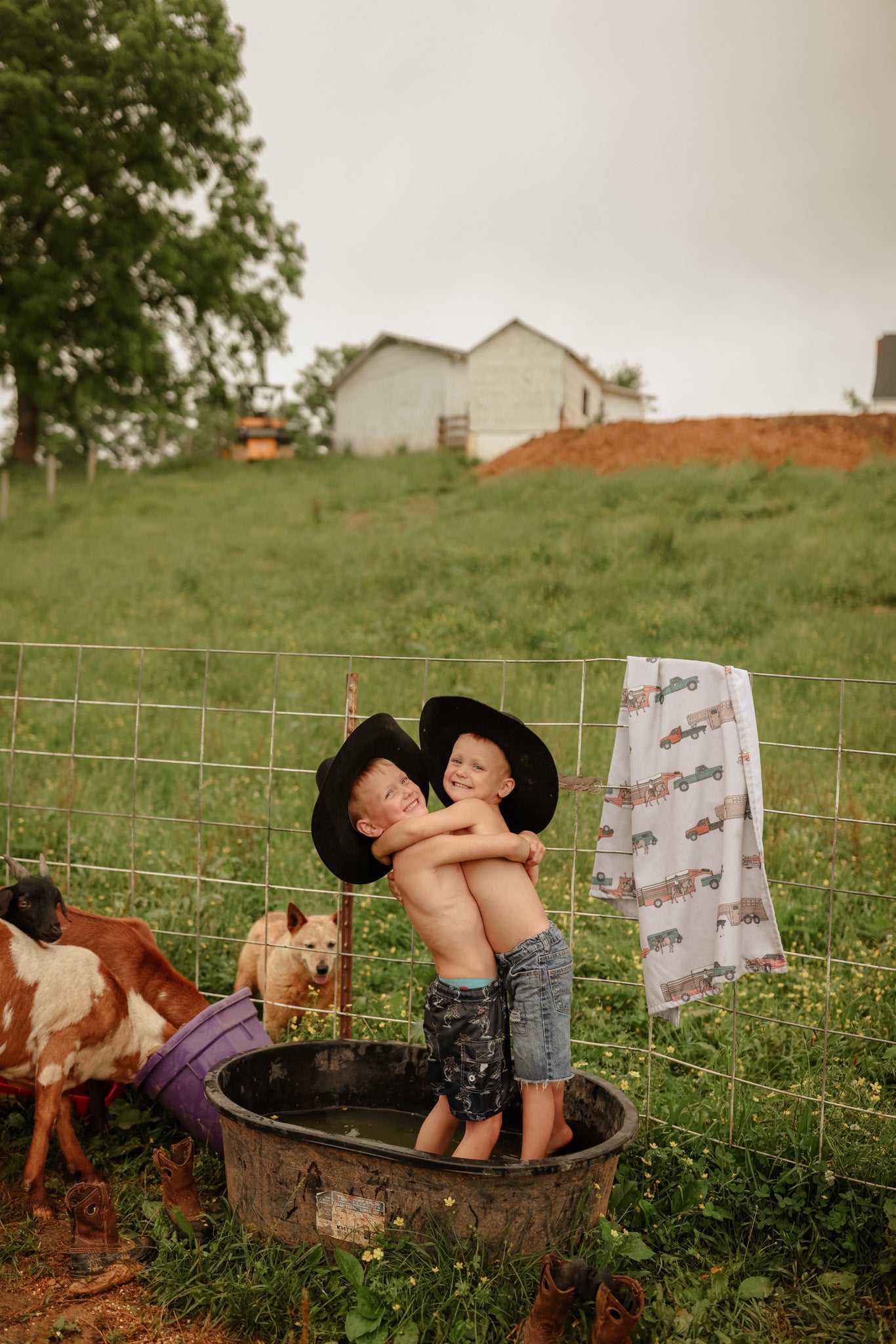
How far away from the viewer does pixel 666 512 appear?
58.3ft

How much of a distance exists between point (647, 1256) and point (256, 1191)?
1.20 meters

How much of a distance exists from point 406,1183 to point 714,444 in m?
22.6

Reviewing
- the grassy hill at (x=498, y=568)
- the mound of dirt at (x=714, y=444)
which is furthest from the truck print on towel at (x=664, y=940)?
the mound of dirt at (x=714, y=444)

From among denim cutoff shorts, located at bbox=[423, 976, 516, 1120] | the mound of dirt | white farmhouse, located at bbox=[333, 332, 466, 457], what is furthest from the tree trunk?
denim cutoff shorts, located at bbox=[423, 976, 516, 1120]

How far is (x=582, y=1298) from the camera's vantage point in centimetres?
272

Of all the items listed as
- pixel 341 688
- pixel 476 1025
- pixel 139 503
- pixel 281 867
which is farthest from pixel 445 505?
pixel 476 1025

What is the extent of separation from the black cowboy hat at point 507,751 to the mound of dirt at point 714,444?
19.5 meters

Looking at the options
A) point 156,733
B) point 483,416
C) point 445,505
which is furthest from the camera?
point 483,416

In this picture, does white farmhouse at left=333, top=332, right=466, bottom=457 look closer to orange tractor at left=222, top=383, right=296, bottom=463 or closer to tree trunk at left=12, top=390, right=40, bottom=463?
orange tractor at left=222, top=383, right=296, bottom=463

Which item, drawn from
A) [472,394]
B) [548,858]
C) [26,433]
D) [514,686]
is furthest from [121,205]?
[548,858]

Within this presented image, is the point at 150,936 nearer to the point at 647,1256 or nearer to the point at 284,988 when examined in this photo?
the point at 284,988

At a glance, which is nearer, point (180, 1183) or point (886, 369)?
point (180, 1183)

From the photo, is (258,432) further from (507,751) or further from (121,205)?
(507,751)

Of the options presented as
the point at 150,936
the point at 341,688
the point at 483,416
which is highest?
the point at 483,416
